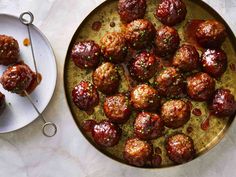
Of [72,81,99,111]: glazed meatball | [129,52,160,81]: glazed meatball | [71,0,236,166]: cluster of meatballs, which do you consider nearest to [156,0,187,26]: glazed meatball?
[71,0,236,166]: cluster of meatballs

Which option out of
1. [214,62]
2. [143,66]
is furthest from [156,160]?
[214,62]

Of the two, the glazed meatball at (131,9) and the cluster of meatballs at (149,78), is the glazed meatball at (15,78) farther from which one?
the glazed meatball at (131,9)

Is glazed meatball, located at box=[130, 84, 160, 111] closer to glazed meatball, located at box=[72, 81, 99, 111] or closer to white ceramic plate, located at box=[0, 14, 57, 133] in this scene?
glazed meatball, located at box=[72, 81, 99, 111]

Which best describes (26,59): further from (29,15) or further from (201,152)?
(201,152)

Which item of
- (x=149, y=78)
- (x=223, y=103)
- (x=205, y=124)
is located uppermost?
(x=223, y=103)

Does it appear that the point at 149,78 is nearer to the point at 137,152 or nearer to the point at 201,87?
the point at 201,87

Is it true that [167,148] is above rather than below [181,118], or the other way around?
below

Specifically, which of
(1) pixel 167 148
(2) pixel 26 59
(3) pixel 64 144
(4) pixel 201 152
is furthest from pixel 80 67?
(4) pixel 201 152
